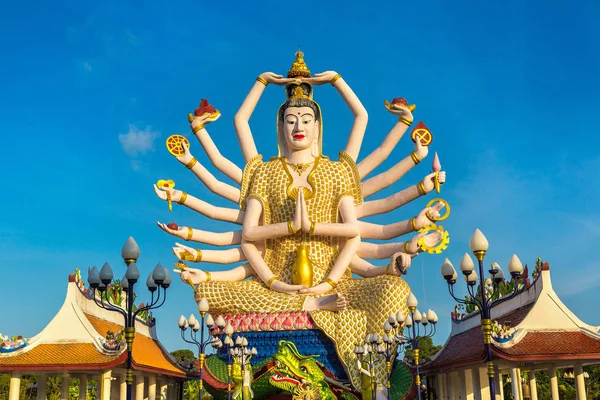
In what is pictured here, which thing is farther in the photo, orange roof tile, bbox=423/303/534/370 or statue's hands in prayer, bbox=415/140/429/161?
statue's hands in prayer, bbox=415/140/429/161

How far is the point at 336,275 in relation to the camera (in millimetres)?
18688

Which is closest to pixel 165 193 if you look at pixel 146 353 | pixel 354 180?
pixel 146 353

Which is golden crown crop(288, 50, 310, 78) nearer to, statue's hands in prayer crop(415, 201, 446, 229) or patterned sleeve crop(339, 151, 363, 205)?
patterned sleeve crop(339, 151, 363, 205)

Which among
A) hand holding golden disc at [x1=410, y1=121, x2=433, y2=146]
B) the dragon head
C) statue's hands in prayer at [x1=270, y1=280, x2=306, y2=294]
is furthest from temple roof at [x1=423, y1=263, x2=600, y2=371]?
hand holding golden disc at [x1=410, y1=121, x2=433, y2=146]

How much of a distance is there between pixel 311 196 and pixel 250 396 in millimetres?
6259

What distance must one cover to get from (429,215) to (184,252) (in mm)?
6817

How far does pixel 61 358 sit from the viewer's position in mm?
16031

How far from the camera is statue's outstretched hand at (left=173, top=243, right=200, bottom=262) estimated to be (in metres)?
19.1

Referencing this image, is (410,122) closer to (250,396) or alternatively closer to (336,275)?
(336,275)

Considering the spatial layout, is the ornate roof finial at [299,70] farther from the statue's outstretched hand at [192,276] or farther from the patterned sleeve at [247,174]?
the statue's outstretched hand at [192,276]

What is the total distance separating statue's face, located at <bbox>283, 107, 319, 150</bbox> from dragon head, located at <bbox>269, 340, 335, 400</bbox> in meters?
6.59

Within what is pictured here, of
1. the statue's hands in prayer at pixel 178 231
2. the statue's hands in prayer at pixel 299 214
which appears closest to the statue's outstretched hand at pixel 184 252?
the statue's hands in prayer at pixel 178 231

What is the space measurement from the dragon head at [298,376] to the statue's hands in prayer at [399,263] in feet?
12.0

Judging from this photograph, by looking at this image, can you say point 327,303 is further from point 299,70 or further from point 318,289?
point 299,70
